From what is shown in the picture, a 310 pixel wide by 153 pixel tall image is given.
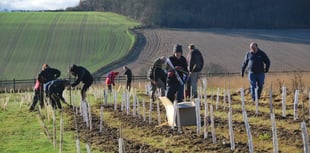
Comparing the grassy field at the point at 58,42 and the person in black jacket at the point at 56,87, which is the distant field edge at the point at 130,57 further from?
the person in black jacket at the point at 56,87

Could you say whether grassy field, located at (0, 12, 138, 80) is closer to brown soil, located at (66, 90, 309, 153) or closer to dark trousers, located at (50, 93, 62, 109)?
dark trousers, located at (50, 93, 62, 109)

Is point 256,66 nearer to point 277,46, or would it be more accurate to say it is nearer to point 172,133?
point 172,133

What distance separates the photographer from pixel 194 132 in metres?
11.6

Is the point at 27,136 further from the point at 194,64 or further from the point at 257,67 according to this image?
the point at 257,67

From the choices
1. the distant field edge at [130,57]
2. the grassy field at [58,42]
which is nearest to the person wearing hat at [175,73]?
the distant field edge at [130,57]

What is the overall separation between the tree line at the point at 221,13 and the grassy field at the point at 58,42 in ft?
8.00

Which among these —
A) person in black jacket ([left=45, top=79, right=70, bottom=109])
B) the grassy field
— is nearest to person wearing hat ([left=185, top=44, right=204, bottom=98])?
person in black jacket ([left=45, top=79, right=70, bottom=109])

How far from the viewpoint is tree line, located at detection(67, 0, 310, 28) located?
223ft

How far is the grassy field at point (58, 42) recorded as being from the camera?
2044 inches

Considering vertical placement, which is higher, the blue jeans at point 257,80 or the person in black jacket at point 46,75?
the person in black jacket at point 46,75

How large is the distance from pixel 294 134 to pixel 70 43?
4878 cm

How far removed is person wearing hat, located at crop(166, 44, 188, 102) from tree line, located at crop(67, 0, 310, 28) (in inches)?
2041

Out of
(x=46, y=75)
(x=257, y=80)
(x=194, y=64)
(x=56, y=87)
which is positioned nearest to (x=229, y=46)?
(x=194, y=64)

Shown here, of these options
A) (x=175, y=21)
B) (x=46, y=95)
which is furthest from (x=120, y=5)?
(x=46, y=95)
